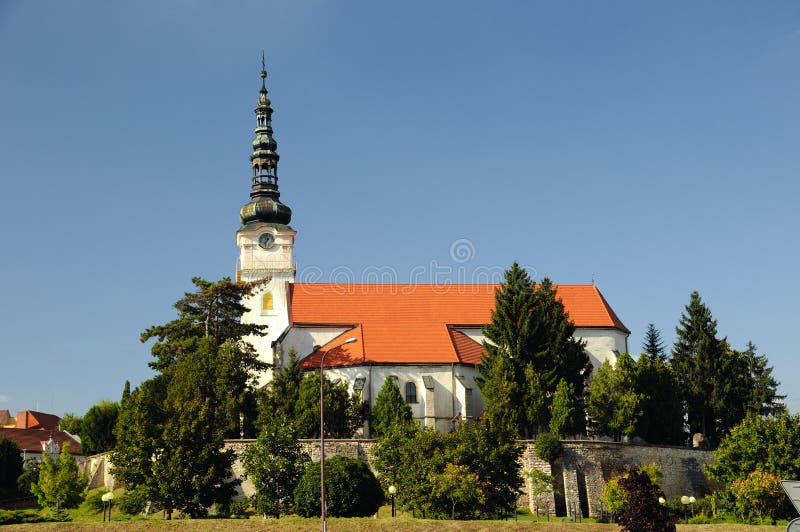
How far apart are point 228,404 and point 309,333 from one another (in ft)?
48.4

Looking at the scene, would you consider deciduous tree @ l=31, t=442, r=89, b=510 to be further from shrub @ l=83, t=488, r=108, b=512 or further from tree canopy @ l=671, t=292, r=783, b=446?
tree canopy @ l=671, t=292, r=783, b=446

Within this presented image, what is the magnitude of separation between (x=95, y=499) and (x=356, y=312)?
80.6 ft

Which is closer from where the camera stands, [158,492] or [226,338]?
[158,492]

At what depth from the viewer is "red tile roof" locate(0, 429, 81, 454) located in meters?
102

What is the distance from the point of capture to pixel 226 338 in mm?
67500

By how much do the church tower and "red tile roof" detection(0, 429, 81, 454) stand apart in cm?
4102

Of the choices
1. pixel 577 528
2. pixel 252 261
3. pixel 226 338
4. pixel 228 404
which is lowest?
pixel 577 528

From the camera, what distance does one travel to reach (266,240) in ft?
244

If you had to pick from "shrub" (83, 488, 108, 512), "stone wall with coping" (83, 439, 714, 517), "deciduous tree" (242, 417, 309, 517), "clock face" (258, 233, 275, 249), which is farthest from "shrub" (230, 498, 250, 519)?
"clock face" (258, 233, 275, 249)

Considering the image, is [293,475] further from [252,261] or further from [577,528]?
[252,261]

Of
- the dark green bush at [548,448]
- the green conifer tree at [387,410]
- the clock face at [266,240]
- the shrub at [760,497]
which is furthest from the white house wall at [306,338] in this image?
the shrub at [760,497]

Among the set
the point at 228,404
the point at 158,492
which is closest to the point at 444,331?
the point at 228,404

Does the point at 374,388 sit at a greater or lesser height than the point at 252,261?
lesser

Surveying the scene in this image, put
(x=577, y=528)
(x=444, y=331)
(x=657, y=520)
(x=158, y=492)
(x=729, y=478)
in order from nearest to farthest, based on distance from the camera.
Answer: (x=657, y=520), (x=577, y=528), (x=158, y=492), (x=729, y=478), (x=444, y=331)
